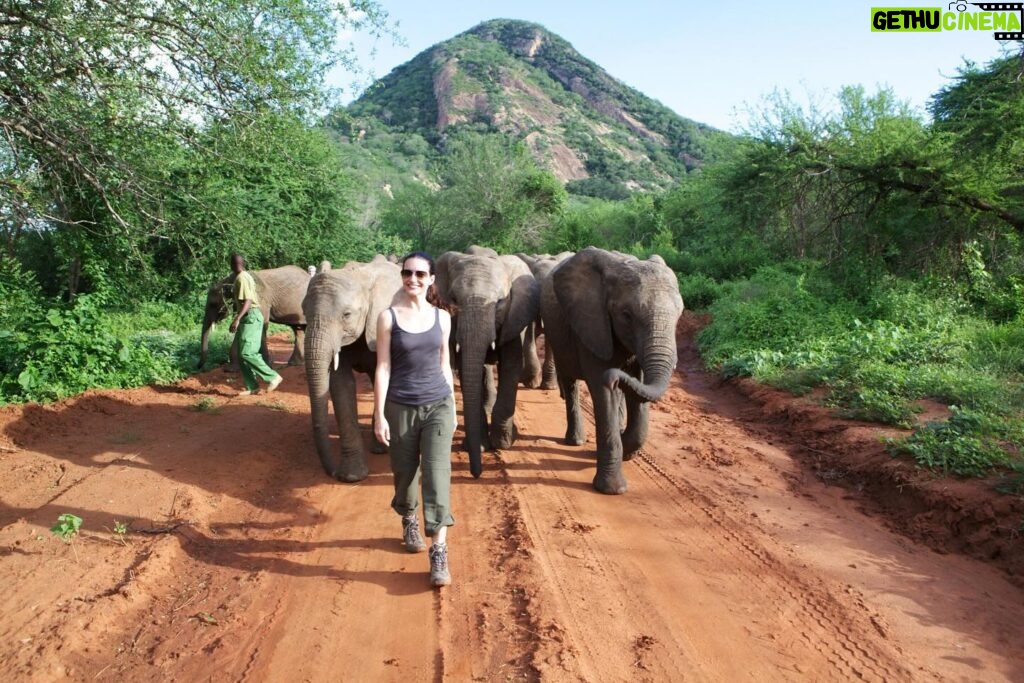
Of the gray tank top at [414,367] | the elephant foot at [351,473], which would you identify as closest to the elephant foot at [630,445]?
the elephant foot at [351,473]

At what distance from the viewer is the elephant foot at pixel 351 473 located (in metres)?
6.46

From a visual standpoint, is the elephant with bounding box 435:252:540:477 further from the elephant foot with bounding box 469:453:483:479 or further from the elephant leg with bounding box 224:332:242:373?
the elephant leg with bounding box 224:332:242:373

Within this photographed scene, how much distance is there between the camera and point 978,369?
8570mm

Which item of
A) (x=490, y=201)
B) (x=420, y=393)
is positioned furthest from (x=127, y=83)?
(x=490, y=201)

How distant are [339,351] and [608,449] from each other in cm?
274

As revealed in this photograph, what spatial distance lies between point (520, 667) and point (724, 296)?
1495 centimetres

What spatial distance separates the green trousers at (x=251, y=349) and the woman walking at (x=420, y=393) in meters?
5.74

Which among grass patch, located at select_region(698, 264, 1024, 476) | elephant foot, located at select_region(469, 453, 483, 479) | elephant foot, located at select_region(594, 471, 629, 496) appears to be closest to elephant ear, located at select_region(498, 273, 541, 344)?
elephant foot, located at select_region(469, 453, 483, 479)

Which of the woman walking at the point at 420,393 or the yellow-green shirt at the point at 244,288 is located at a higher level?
the yellow-green shirt at the point at 244,288

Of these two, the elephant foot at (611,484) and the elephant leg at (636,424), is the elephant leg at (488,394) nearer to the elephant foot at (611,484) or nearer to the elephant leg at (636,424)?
the elephant leg at (636,424)

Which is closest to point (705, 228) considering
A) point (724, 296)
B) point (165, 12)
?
point (724, 296)

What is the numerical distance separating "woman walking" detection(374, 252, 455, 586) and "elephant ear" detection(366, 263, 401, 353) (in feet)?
7.25

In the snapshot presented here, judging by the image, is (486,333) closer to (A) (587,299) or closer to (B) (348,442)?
(A) (587,299)

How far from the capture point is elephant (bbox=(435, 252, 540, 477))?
21.1 ft
